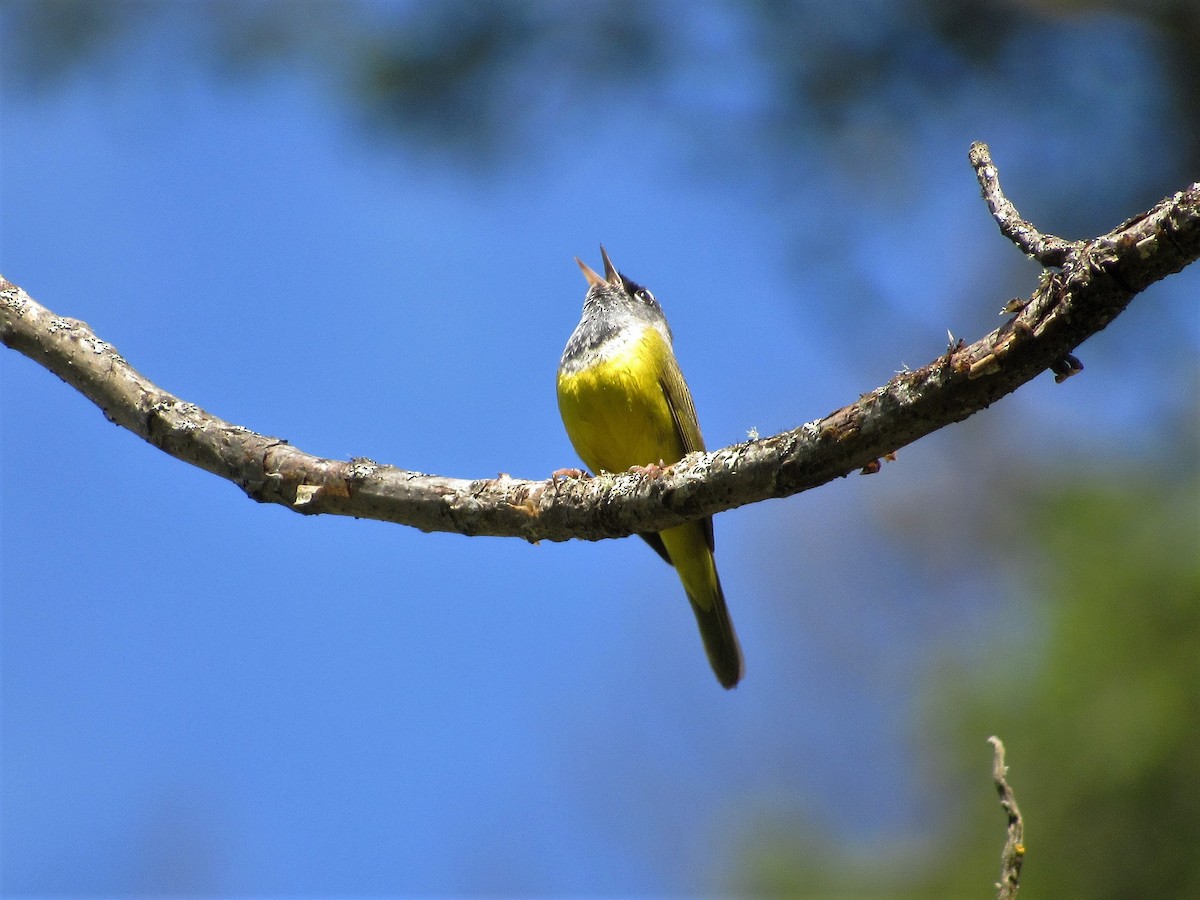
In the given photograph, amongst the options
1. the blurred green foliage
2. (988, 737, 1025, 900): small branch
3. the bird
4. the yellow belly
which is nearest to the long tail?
the bird

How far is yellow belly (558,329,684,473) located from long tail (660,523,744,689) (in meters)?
0.41

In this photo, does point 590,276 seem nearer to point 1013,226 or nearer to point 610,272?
point 610,272

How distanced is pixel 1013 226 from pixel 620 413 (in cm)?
Answer: 240

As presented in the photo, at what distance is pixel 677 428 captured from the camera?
487cm

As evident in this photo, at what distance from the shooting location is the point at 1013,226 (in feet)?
8.23

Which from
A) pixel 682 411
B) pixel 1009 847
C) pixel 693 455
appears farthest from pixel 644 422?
pixel 1009 847

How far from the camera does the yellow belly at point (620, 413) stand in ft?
15.5

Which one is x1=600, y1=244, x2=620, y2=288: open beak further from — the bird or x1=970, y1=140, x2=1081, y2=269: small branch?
x1=970, y1=140, x2=1081, y2=269: small branch

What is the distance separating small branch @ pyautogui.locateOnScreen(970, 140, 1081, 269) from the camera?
2359 millimetres

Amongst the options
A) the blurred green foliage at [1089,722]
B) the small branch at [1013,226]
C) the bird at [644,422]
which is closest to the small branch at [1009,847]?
the small branch at [1013,226]

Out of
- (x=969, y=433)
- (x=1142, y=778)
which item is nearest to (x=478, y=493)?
(x=1142, y=778)

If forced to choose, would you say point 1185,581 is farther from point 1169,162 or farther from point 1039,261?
point 1039,261

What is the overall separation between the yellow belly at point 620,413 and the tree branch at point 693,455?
1.45 metres

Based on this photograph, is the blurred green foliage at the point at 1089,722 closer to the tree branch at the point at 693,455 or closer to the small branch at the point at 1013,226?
the tree branch at the point at 693,455
